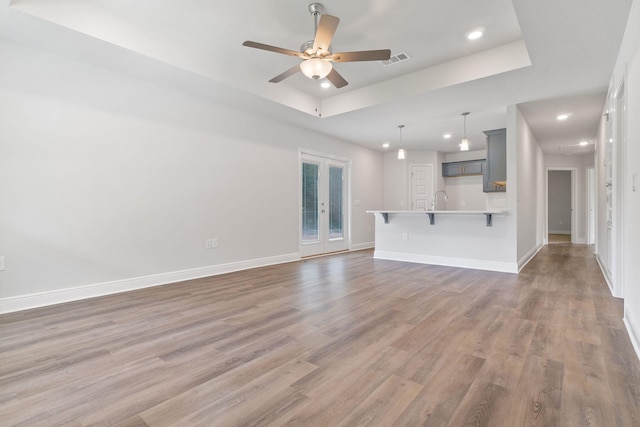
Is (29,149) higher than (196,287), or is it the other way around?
(29,149)

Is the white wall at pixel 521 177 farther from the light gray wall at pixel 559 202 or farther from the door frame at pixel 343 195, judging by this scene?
the light gray wall at pixel 559 202

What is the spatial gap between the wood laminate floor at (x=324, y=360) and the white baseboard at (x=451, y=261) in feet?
3.48

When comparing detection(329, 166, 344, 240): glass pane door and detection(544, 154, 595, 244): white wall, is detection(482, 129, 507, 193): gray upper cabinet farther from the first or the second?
detection(544, 154, 595, 244): white wall

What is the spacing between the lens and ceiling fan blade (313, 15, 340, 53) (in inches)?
95.7

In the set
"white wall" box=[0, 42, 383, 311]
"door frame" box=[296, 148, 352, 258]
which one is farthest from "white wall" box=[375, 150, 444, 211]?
"white wall" box=[0, 42, 383, 311]

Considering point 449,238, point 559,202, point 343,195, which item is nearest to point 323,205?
point 343,195

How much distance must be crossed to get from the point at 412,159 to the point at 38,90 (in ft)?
24.9

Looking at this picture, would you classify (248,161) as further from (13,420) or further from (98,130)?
(13,420)

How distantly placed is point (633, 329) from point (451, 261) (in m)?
3.00

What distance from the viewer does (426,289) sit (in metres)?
3.68

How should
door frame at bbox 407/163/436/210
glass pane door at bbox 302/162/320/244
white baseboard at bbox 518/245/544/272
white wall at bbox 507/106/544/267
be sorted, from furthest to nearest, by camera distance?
door frame at bbox 407/163/436/210 → glass pane door at bbox 302/162/320/244 → white baseboard at bbox 518/245/544/272 → white wall at bbox 507/106/544/267

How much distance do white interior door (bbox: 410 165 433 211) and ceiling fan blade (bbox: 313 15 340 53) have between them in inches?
246

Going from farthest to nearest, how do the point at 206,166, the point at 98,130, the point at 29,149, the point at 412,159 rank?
the point at 412,159, the point at 206,166, the point at 98,130, the point at 29,149

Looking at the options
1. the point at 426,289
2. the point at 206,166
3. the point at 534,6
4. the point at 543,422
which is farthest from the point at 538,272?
the point at 206,166
